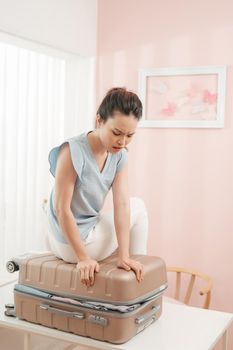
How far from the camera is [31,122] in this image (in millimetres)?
3145

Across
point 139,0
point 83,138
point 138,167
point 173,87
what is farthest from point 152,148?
point 83,138

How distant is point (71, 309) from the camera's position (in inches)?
68.7

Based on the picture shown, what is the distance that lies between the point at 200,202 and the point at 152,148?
42 cm

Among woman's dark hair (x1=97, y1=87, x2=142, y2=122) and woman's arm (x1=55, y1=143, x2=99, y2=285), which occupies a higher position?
woman's dark hair (x1=97, y1=87, x2=142, y2=122)

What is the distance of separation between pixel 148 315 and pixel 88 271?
282 millimetres

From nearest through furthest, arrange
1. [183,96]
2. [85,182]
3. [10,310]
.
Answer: [85,182], [10,310], [183,96]

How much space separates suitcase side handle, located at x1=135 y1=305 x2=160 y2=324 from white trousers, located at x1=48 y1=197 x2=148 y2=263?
0.22m

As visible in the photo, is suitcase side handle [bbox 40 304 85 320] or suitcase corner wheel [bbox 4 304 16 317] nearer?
suitcase side handle [bbox 40 304 85 320]

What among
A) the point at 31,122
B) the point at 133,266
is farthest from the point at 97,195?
the point at 31,122

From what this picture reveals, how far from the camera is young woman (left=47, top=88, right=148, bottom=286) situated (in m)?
1.71

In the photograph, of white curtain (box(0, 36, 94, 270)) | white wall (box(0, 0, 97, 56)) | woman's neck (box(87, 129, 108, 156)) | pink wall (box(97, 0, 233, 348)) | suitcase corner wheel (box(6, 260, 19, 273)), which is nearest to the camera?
woman's neck (box(87, 129, 108, 156))

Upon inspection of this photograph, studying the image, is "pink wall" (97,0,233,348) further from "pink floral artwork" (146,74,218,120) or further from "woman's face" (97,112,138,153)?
"woman's face" (97,112,138,153)

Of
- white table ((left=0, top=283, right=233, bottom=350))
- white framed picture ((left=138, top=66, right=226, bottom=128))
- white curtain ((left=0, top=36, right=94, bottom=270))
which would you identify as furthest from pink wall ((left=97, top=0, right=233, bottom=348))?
white table ((left=0, top=283, right=233, bottom=350))

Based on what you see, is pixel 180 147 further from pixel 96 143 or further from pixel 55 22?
pixel 96 143
